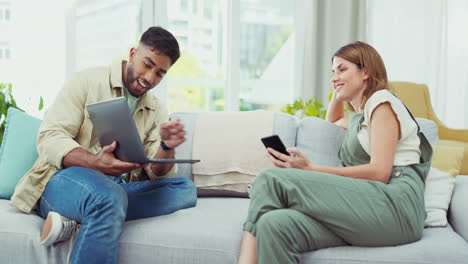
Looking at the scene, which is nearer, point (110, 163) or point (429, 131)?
point (110, 163)

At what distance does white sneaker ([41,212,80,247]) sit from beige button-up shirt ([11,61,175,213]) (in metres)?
0.21

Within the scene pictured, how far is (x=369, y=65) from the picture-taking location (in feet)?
6.42

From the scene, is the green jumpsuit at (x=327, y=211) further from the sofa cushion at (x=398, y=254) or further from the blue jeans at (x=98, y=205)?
the blue jeans at (x=98, y=205)

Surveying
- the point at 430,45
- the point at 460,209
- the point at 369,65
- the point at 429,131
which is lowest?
the point at 460,209

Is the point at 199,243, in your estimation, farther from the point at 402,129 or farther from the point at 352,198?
the point at 402,129

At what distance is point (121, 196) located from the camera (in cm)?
174

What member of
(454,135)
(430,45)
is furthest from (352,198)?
(430,45)

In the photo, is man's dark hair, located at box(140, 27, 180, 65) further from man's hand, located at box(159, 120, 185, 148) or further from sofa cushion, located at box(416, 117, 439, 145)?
sofa cushion, located at box(416, 117, 439, 145)

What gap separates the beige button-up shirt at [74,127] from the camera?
185 cm

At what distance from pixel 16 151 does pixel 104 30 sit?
2.53 meters

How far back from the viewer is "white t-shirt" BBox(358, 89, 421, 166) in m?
1.79

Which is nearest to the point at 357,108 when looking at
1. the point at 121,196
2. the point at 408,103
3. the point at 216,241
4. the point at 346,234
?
the point at 346,234

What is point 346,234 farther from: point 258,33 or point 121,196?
point 258,33

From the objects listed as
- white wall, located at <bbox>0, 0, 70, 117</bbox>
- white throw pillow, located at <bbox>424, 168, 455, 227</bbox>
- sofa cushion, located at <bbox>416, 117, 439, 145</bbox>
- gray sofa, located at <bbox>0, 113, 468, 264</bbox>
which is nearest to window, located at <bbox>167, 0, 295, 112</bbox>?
white wall, located at <bbox>0, 0, 70, 117</bbox>
